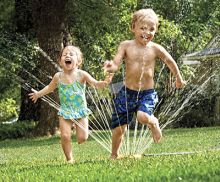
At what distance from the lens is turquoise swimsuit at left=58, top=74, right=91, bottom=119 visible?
607 cm

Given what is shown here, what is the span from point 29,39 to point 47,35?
3.18 m

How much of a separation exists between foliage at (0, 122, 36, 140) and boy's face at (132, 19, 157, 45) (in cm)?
1236

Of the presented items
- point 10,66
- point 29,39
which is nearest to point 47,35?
point 10,66

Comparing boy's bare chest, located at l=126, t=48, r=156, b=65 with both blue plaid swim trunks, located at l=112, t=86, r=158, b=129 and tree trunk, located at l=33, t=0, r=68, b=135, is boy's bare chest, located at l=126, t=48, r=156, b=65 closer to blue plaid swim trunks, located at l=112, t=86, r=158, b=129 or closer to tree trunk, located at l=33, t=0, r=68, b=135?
blue plaid swim trunks, located at l=112, t=86, r=158, b=129

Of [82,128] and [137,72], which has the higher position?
[137,72]

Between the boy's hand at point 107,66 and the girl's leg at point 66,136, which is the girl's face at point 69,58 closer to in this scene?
the girl's leg at point 66,136

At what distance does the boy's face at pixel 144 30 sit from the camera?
567cm

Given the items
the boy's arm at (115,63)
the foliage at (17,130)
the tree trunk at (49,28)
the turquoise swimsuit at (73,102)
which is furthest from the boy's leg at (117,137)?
the foliage at (17,130)

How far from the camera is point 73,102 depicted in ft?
20.1

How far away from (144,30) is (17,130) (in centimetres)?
1293

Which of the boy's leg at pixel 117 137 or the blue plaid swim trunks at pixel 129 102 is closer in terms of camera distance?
the blue plaid swim trunks at pixel 129 102

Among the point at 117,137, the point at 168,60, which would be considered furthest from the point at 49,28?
the point at 117,137

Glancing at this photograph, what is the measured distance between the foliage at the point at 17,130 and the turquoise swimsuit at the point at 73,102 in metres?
11.7

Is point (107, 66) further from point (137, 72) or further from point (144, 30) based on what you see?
point (144, 30)
